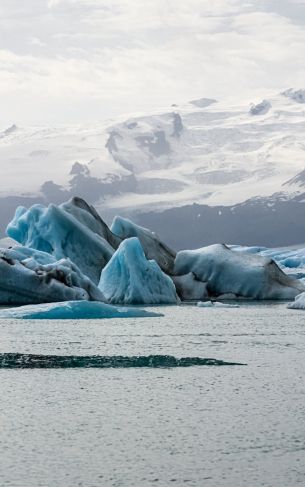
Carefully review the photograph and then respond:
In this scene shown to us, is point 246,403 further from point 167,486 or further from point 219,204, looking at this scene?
point 219,204

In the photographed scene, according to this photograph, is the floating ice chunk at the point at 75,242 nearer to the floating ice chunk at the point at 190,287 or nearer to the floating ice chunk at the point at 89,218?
the floating ice chunk at the point at 89,218

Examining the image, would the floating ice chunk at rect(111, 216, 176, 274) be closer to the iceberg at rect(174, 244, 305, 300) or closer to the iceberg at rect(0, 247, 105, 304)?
the iceberg at rect(174, 244, 305, 300)

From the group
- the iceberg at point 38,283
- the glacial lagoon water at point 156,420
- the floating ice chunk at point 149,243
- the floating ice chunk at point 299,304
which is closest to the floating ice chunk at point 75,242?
the floating ice chunk at point 149,243

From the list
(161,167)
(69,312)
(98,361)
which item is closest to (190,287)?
(69,312)

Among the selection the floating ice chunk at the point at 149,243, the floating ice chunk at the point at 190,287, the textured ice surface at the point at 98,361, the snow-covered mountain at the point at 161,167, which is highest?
the textured ice surface at the point at 98,361

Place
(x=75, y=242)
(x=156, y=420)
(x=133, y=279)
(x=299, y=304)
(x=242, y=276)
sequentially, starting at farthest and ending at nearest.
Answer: (x=242, y=276) → (x=75, y=242) → (x=133, y=279) → (x=299, y=304) → (x=156, y=420)

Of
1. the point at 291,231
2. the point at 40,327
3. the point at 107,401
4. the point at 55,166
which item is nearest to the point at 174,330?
the point at 40,327

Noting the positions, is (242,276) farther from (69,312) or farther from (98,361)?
(98,361)
